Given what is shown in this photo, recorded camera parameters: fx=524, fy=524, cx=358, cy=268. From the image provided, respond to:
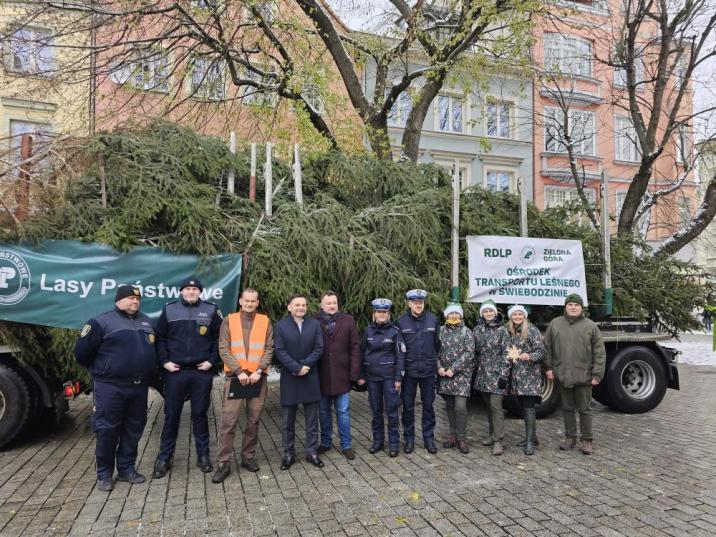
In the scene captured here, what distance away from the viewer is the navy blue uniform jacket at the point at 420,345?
5.58 meters

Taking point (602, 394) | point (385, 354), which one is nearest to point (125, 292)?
point (385, 354)

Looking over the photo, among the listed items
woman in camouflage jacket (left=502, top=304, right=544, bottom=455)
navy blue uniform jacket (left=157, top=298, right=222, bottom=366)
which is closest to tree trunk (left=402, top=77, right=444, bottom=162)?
woman in camouflage jacket (left=502, top=304, right=544, bottom=455)

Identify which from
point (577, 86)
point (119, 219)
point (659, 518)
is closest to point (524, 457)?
point (659, 518)

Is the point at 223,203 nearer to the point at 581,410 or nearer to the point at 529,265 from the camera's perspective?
the point at 529,265

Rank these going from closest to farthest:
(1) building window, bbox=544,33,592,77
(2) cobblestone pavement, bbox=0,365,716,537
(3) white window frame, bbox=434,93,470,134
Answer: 1. (2) cobblestone pavement, bbox=0,365,716,537
2. (1) building window, bbox=544,33,592,77
3. (3) white window frame, bbox=434,93,470,134

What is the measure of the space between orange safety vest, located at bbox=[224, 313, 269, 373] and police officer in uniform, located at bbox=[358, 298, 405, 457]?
45.6 inches

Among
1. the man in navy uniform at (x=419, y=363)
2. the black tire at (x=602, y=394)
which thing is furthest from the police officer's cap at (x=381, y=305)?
the black tire at (x=602, y=394)

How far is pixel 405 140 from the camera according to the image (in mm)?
12344

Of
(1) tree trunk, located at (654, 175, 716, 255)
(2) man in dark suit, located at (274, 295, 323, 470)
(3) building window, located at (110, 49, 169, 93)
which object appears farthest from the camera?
(1) tree trunk, located at (654, 175, 716, 255)

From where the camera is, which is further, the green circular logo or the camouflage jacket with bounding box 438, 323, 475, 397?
the camouflage jacket with bounding box 438, 323, 475, 397

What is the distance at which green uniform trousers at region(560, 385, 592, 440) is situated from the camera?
18.7ft

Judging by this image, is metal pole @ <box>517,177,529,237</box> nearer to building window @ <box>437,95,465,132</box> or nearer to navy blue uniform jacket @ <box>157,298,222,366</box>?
navy blue uniform jacket @ <box>157,298,222,366</box>

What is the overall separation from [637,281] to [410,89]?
794cm

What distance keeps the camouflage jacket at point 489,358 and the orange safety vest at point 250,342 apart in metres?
2.41
